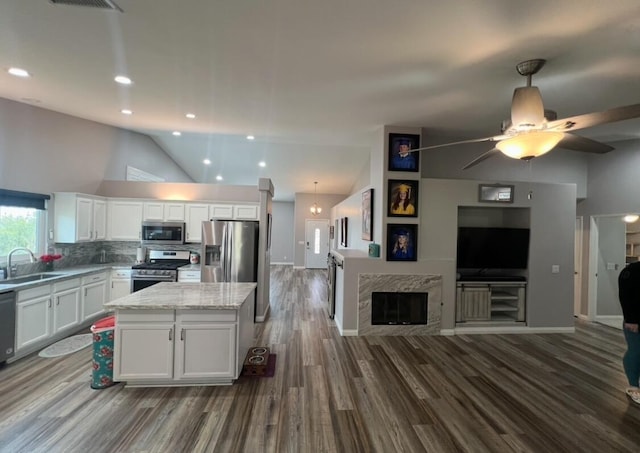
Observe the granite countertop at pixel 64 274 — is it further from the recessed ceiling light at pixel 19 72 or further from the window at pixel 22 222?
the recessed ceiling light at pixel 19 72

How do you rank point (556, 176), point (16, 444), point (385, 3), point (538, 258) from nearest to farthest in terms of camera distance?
point (385, 3)
point (16, 444)
point (538, 258)
point (556, 176)

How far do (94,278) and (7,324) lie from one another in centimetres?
151

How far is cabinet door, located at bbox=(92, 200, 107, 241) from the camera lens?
520cm

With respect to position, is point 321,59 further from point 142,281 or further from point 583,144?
point 142,281

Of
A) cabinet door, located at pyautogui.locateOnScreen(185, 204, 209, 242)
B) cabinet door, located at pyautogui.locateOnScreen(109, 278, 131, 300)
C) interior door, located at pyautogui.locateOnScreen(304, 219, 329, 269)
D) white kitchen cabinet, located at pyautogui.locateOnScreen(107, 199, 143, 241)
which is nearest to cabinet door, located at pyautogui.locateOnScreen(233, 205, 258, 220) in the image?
cabinet door, located at pyautogui.locateOnScreen(185, 204, 209, 242)

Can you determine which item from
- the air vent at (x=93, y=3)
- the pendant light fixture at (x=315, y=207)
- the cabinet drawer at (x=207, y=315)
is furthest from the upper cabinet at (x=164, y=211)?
the pendant light fixture at (x=315, y=207)

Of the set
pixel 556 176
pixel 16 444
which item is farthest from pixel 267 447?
pixel 556 176

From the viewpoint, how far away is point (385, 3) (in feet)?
6.45

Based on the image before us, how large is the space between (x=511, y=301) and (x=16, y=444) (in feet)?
21.0

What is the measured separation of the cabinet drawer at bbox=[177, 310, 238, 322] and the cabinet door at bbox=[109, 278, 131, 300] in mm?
3047

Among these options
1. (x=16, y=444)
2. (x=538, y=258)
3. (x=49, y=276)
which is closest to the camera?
(x=16, y=444)

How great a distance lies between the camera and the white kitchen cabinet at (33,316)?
3378 millimetres

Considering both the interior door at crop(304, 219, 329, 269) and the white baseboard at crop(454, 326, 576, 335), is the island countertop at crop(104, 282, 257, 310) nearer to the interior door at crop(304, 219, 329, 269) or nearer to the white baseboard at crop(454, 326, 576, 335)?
the white baseboard at crop(454, 326, 576, 335)

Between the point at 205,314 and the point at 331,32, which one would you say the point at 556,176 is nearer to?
the point at 331,32
